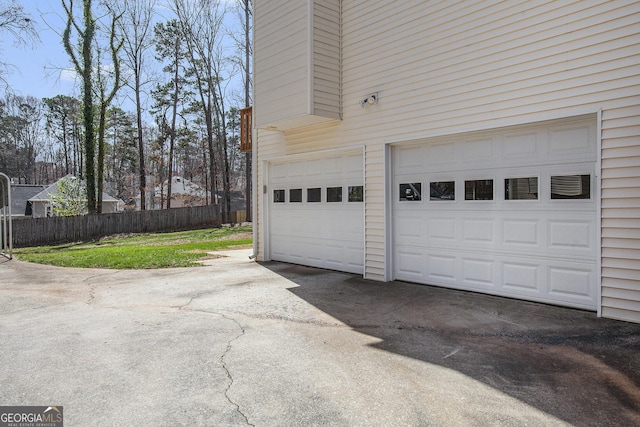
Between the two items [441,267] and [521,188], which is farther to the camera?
[441,267]

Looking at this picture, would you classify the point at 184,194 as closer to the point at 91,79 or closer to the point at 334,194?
the point at 91,79

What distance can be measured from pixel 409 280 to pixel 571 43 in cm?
Answer: 399

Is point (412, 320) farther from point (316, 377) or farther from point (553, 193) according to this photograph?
point (553, 193)

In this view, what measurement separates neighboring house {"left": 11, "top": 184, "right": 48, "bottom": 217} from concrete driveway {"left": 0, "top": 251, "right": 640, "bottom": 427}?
25466 millimetres

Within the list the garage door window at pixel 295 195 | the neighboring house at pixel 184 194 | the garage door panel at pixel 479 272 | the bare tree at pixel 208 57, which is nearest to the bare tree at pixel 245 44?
the bare tree at pixel 208 57

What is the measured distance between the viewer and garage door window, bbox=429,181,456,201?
616 cm

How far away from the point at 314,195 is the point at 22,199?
27420mm

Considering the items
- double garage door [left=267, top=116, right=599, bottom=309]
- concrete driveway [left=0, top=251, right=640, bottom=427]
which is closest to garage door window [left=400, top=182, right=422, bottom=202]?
double garage door [left=267, top=116, right=599, bottom=309]

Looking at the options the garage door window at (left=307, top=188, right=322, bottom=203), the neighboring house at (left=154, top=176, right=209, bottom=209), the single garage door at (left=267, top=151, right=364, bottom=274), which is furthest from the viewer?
the neighboring house at (left=154, top=176, right=209, bottom=209)

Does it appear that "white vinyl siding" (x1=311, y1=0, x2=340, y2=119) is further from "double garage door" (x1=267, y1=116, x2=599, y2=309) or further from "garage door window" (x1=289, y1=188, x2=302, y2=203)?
"garage door window" (x1=289, y1=188, x2=302, y2=203)

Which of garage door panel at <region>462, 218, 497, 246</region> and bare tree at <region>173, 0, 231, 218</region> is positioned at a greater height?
bare tree at <region>173, 0, 231, 218</region>

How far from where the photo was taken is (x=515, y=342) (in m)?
3.96

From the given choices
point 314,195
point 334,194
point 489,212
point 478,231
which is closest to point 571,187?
point 489,212

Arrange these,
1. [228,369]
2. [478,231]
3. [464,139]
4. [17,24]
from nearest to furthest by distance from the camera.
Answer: [228,369] → [478,231] → [464,139] → [17,24]
